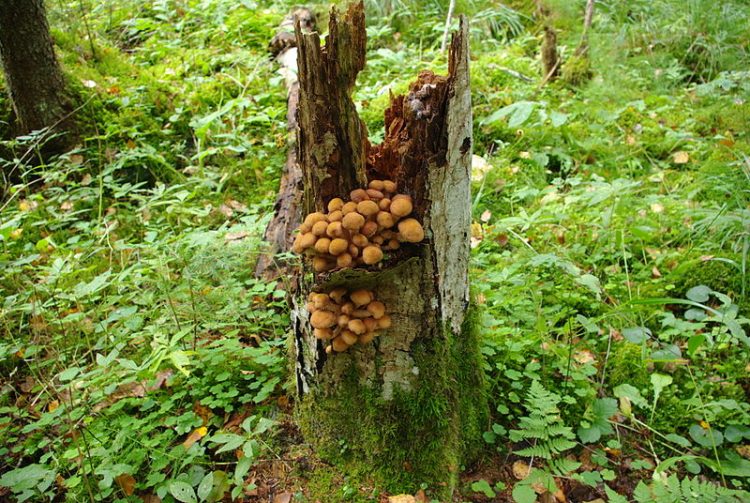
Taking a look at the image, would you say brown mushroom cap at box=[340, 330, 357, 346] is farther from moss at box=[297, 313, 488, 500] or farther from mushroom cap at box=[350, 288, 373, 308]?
moss at box=[297, 313, 488, 500]

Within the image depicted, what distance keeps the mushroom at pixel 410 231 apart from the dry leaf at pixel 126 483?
6.04 feet

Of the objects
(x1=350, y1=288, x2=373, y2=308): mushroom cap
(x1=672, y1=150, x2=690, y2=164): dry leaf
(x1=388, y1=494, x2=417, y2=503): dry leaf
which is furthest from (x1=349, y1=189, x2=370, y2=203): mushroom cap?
(x1=672, y1=150, x2=690, y2=164): dry leaf

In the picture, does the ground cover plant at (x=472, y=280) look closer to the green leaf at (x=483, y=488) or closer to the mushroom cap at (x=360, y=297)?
the green leaf at (x=483, y=488)

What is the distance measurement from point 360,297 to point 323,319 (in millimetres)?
193

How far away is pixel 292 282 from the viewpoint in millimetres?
2691

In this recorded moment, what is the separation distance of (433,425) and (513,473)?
1.71 feet

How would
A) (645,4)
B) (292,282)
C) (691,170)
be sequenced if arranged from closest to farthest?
(292,282) < (691,170) < (645,4)

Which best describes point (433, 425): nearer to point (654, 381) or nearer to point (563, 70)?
point (654, 381)

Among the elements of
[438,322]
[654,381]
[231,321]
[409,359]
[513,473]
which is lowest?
[513,473]

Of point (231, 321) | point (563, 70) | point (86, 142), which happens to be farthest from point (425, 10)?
point (231, 321)

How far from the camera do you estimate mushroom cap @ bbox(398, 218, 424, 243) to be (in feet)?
6.77

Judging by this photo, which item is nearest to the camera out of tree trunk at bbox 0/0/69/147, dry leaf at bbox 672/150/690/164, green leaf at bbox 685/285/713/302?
green leaf at bbox 685/285/713/302

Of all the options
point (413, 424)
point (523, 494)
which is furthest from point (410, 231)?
point (523, 494)

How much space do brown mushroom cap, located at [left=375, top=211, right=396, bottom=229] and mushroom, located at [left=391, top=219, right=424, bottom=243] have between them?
4 centimetres
